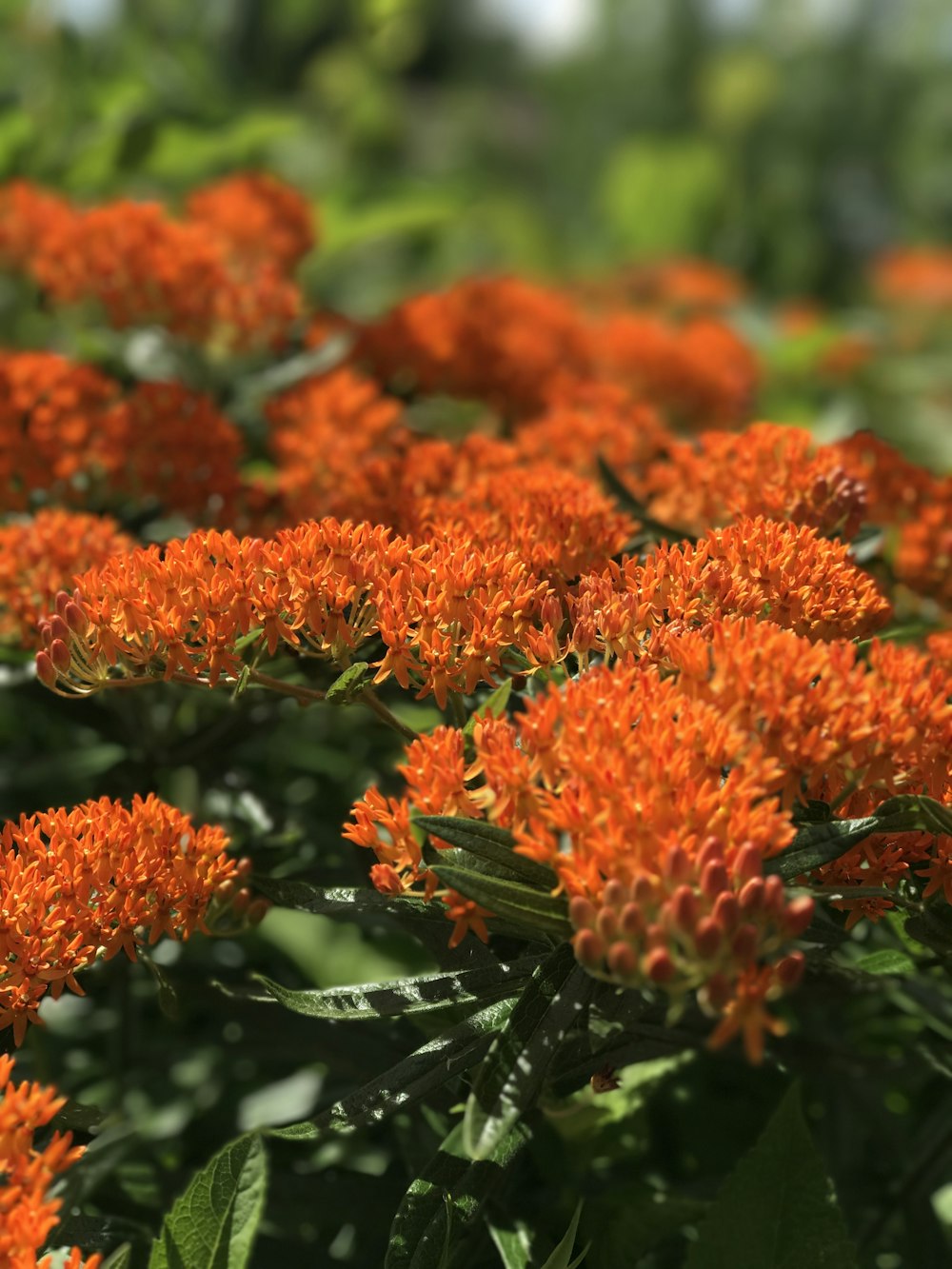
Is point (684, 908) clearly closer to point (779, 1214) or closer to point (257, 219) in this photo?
point (779, 1214)

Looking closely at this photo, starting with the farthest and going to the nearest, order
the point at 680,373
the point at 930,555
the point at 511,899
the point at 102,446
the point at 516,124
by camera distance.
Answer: the point at 516,124 < the point at 680,373 < the point at 102,446 < the point at 930,555 < the point at 511,899

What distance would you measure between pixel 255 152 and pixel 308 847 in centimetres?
251

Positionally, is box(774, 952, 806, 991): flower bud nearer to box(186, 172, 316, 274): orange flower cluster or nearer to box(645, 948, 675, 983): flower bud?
box(645, 948, 675, 983): flower bud

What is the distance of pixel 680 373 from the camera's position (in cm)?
313

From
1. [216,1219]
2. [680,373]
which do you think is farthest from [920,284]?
[216,1219]

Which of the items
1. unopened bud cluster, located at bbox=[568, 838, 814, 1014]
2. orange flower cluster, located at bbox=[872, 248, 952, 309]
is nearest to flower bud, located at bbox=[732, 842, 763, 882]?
unopened bud cluster, located at bbox=[568, 838, 814, 1014]

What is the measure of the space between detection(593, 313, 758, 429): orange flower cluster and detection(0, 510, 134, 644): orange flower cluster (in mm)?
1784

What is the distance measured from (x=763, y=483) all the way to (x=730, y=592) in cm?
40

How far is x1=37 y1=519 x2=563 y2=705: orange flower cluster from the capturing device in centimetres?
129

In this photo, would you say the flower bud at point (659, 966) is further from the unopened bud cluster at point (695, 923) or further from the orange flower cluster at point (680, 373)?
the orange flower cluster at point (680, 373)

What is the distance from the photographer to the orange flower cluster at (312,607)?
1.29m

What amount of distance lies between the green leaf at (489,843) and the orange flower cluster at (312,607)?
22 cm

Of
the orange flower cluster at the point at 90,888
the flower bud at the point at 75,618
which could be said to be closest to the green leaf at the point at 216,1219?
the orange flower cluster at the point at 90,888

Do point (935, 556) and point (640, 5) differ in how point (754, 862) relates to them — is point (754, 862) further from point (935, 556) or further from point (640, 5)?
point (640, 5)
